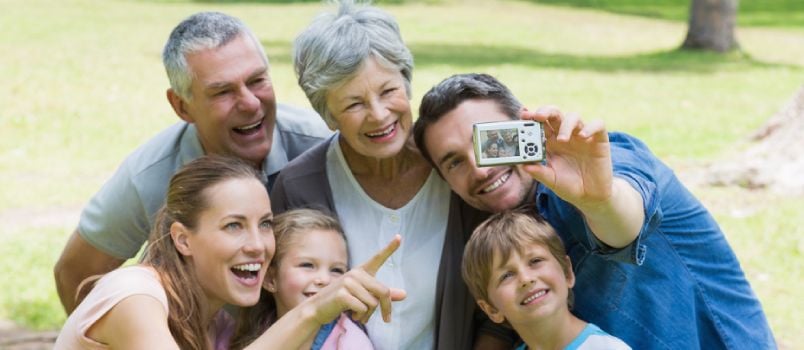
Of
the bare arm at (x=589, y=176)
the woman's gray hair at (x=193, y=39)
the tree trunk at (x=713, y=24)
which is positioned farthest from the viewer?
the tree trunk at (x=713, y=24)

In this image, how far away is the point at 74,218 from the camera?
8.55 meters

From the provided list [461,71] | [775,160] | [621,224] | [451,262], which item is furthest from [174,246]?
[461,71]

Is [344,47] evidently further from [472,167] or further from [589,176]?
[589,176]

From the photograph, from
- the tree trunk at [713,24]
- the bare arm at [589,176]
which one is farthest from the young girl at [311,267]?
the tree trunk at [713,24]

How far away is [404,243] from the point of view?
394 cm

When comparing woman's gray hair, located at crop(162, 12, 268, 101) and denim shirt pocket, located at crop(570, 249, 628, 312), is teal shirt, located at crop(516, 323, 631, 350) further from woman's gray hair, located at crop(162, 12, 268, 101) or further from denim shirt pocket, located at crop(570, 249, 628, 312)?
woman's gray hair, located at crop(162, 12, 268, 101)

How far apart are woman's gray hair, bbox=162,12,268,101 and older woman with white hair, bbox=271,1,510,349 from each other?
568 millimetres

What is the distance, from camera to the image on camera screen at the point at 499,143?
319cm

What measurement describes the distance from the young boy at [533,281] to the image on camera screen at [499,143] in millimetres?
358

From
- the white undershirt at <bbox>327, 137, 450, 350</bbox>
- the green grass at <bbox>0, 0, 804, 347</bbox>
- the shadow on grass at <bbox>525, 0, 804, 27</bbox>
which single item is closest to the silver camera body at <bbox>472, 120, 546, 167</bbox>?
the white undershirt at <bbox>327, 137, 450, 350</bbox>

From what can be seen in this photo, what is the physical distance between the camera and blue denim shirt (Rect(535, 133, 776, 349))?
11.4ft

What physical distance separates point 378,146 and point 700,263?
1055 millimetres

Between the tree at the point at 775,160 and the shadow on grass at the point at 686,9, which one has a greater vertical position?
the tree at the point at 775,160

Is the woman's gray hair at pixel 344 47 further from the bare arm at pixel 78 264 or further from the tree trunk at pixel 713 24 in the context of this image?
the tree trunk at pixel 713 24
